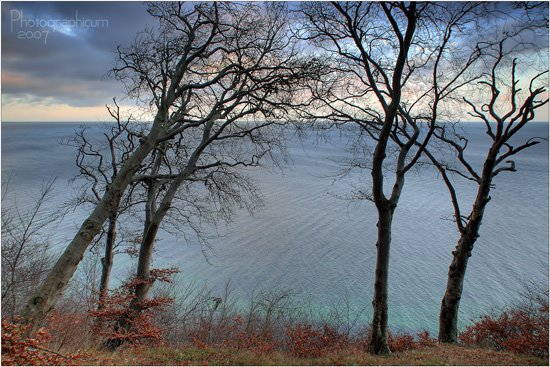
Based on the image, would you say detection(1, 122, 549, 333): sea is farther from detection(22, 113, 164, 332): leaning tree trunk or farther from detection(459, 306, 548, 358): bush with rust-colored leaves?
detection(22, 113, 164, 332): leaning tree trunk

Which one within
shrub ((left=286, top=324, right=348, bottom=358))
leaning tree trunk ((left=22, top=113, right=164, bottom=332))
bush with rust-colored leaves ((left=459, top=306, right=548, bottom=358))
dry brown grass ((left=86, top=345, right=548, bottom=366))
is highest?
leaning tree trunk ((left=22, top=113, right=164, bottom=332))

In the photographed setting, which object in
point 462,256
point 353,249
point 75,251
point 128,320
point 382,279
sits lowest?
point 353,249

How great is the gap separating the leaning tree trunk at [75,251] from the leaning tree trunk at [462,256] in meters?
8.29

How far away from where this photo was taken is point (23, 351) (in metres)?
5.98

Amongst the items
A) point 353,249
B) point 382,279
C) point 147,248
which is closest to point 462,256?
point 382,279

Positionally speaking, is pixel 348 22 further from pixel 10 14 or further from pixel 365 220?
pixel 365 220

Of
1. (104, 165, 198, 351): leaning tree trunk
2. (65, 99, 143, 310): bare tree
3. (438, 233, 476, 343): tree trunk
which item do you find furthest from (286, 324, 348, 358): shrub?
(65, 99, 143, 310): bare tree

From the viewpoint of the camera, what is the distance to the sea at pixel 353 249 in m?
18.2

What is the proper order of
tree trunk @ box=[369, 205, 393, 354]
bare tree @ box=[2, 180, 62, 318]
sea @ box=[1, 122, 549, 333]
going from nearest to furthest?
tree trunk @ box=[369, 205, 393, 354] < bare tree @ box=[2, 180, 62, 318] < sea @ box=[1, 122, 549, 333]

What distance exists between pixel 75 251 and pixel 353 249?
17551mm

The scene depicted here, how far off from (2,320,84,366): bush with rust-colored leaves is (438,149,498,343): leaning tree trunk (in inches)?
348

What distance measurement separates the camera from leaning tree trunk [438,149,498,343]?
986 centimetres

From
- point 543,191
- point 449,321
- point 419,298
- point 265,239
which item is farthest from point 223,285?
point 543,191

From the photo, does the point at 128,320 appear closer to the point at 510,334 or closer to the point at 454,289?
the point at 454,289
